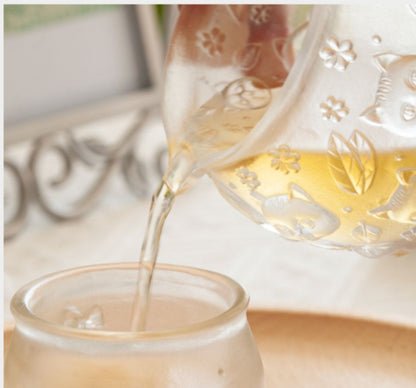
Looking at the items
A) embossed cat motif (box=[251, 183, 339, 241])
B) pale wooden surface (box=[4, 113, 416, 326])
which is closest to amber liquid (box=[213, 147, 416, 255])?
embossed cat motif (box=[251, 183, 339, 241])

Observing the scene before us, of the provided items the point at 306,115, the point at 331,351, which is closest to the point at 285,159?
the point at 306,115

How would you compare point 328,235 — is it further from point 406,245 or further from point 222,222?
point 222,222

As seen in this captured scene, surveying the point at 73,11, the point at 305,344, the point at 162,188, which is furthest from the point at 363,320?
the point at 73,11

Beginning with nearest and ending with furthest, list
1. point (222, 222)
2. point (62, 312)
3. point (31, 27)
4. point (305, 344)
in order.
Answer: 1. point (62, 312)
2. point (305, 344)
3. point (31, 27)
4. point (222, 222)

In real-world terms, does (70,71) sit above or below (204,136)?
below

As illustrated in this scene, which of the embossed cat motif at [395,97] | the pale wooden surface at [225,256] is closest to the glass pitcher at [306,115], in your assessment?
the embossed cat motif at [395,97]
